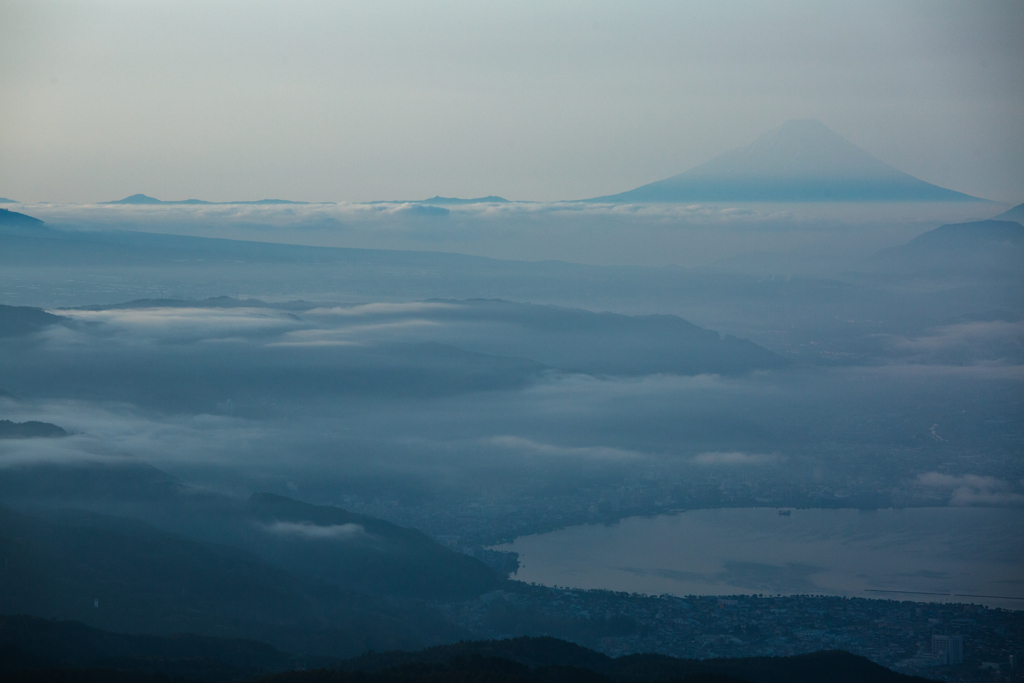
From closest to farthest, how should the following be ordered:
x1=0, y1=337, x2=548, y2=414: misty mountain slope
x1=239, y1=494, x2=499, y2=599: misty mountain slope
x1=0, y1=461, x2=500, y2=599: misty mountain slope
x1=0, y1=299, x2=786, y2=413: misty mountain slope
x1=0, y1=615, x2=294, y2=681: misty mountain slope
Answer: x1=0, y1=615, x2=294, y2=681: misty mountain slope < x1=239, y1=494, x2=499, y2=599: misty mountain slope < x1=0, y1=461, x2=500, y2=599: misty mountain slope < x1=0, y1=337, x2=548, y2=414: misty mountain slope < x1=0, y1=299, x2=786, y2=413: misty mountain slope

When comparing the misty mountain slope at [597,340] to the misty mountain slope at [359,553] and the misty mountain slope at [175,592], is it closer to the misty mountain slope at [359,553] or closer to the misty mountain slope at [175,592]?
the misty mountain slope at [359,553]

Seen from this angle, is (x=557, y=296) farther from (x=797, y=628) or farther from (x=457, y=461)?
(x=797, y=628)

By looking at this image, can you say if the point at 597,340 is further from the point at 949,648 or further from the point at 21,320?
the point at 949,648

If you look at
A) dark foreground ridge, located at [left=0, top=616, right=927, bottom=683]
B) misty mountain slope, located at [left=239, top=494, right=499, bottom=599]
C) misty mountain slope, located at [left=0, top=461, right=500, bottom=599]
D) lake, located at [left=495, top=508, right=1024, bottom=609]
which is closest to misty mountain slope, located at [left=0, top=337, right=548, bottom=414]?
misty mountain slope, located at [left=0, top=461, right=500, bottom=599]

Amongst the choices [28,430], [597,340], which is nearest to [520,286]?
[597,340]

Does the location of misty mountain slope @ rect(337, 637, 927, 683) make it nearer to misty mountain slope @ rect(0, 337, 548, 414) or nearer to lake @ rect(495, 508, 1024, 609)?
lake @ rect(495, 508, 1024, 609)

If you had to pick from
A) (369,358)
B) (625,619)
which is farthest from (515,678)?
(369,358)
